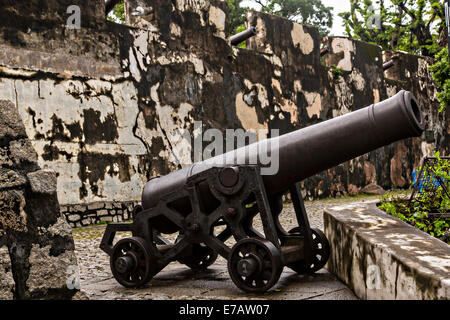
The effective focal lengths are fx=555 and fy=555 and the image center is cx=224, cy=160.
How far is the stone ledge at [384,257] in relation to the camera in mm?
2027

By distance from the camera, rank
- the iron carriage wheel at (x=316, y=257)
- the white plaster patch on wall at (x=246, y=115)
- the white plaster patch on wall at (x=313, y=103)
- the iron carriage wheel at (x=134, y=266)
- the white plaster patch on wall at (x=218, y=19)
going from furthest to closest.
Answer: the white plaster patch on wall at (x=313, y=103)
the white plaster patch on wall at (x=246, y=115)
the white plaster patch on wall at (x=218, y=19)
the iron carriage wheel at (x=316, y=257)
the iron carriage wheel at (x=134, y=266)

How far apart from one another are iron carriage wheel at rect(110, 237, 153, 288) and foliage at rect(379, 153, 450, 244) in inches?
71.2

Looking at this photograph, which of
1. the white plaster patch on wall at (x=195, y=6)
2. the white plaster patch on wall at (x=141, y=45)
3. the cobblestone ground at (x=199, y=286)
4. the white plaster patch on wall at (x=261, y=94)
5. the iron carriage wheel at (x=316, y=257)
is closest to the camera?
the cobblestone ground at (x=199, y=286)

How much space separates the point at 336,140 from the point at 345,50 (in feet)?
33.4

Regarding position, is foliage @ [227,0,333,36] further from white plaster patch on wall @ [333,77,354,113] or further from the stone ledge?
the stone ledge

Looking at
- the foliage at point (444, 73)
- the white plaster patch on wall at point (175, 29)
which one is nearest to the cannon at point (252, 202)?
the white plaster patch on wall at point (175, 29)

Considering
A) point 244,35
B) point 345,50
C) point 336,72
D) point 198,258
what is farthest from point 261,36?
point 198,258

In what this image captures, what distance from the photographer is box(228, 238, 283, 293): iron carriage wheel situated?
321cm

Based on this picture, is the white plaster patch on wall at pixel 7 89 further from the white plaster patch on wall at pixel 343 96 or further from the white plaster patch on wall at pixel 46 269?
the white plaster patch on wall at pixel 343 96

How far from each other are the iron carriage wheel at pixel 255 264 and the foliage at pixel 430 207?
1173mm

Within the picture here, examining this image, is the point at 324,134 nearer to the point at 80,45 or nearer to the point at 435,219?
the point at 435,219

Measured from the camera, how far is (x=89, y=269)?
439 cm

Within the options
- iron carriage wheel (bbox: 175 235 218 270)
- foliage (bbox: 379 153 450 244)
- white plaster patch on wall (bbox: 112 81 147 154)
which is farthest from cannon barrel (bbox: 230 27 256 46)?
iron carriage wheel (bbox: 175 235 218 270)

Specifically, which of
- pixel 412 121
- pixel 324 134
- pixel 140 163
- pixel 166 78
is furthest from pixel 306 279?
pixel 166 78
